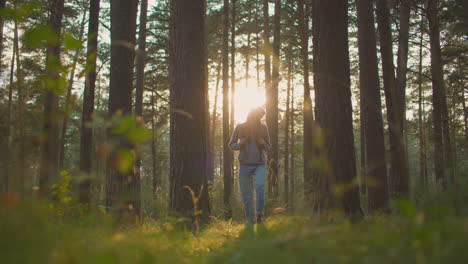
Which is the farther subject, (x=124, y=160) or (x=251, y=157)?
(x=251, y=157)

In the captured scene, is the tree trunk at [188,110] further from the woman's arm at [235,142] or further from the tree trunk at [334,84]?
the tree trunk at [334,84]

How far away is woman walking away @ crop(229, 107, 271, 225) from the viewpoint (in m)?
6.44

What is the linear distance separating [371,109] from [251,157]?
3595 millimetres

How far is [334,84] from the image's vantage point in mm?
4715

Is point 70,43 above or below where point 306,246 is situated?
above

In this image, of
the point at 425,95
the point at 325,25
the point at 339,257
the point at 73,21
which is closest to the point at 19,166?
the point at 339,257

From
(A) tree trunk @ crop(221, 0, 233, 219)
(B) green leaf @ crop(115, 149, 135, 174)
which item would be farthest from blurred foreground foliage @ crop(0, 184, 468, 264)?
(A) tree trunk @ crop(221, 0, 233, 219)

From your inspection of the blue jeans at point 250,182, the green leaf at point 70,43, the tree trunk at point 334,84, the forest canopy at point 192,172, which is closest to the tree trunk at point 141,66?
the forest canopy at point 192,172

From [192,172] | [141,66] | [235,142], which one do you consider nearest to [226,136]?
[141,66]

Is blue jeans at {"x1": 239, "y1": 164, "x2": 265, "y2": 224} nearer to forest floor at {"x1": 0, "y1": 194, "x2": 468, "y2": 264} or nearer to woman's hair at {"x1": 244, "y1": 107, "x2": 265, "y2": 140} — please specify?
woman's hair at {"x1": 244, "y1": 107, "x2": 265, "y2": 140}

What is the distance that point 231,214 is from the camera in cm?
1005

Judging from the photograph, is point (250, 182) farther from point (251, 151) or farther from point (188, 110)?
point (188, 110)

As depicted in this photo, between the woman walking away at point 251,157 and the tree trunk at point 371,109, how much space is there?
8.72 feet

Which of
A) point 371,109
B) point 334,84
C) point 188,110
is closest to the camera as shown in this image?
point 334,84
